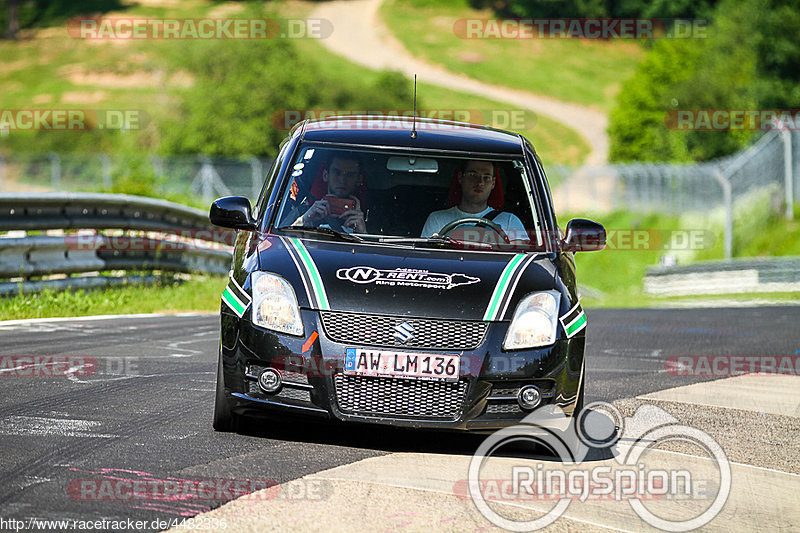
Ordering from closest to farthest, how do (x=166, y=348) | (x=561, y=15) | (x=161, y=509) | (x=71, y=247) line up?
(x=161, y=509) < (x=166, y=348) < (x=71, y=247) < (x=561, y=15)

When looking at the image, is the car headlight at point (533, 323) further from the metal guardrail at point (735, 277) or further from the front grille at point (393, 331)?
the metal guardrail at point (735, 277)

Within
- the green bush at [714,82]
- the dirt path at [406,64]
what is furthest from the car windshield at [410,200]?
the dirt path at [406,64]

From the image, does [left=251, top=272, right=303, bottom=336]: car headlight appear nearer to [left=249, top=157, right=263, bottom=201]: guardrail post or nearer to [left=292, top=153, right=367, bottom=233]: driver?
[left=292, top=153, right=367, bottom=233]: driver

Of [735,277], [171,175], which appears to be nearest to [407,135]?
[735,277]

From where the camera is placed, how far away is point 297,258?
6.39m

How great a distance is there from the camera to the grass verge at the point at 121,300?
40.2 feet

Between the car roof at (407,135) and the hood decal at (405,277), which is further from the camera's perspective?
the car roof at (407,135)

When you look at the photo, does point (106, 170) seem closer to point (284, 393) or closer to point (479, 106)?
point (284, 393)

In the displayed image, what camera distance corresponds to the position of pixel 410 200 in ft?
24.0

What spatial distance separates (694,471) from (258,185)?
33547 millimetres

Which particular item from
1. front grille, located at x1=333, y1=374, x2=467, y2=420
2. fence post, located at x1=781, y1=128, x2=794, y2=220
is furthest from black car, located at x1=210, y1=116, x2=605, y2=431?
fence post, located at x1=781, y1=128, x2=794, y2=220

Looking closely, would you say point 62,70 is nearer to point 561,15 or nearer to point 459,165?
point 561,15

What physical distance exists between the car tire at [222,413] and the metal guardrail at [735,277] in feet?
59.3

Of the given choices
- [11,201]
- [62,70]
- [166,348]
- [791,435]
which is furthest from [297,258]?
[62,70]
